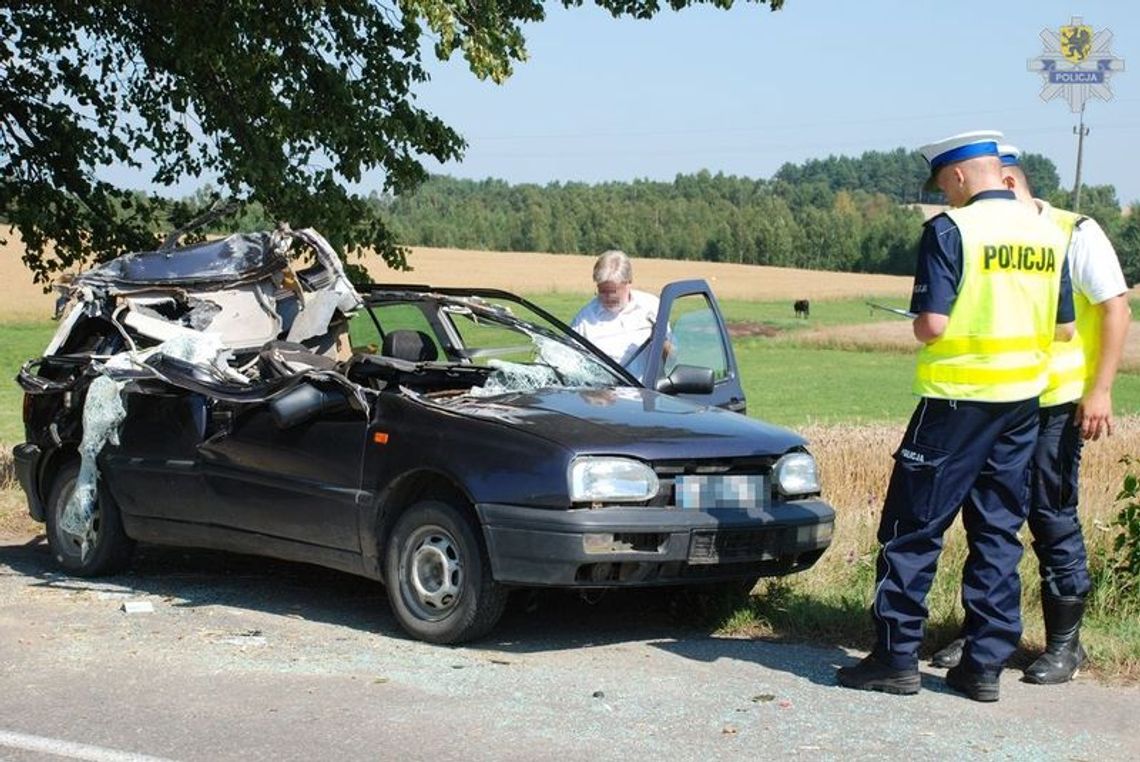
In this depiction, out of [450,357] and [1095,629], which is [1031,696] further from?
[450,357]

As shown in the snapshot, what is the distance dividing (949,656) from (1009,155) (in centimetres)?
195

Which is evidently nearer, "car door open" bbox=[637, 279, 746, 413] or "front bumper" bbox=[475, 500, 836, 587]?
"front bumper" bbox=[475, 500, 836, 587]

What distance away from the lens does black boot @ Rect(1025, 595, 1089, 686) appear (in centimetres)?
637

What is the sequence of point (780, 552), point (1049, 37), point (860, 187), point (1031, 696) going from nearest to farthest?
point (1031, 696)
point (780, 552)
point (1049, 37)
point (860, 187)

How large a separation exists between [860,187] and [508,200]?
41.7 metres

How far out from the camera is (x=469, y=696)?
602cm

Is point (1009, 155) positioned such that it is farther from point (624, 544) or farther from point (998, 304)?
point (624, 544)

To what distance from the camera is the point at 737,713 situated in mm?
5801

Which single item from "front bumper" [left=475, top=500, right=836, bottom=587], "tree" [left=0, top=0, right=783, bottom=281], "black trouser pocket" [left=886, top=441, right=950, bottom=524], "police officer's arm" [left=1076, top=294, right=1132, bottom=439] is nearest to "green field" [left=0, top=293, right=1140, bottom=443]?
"tree" [left=0, top=0, right=783, bottom=281]

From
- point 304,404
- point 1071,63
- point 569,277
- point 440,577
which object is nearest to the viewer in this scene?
point 440,577

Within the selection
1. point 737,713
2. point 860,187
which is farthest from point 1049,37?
point 860,187

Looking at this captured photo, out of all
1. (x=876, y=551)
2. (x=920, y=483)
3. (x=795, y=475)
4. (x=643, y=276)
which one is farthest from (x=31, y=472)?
(x=643, y=276)

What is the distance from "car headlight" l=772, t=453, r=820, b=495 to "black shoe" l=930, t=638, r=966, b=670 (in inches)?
37.7

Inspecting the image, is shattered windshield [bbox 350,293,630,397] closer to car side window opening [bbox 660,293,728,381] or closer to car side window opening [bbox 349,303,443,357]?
car side window opening [bbox 349,303,443,357]
